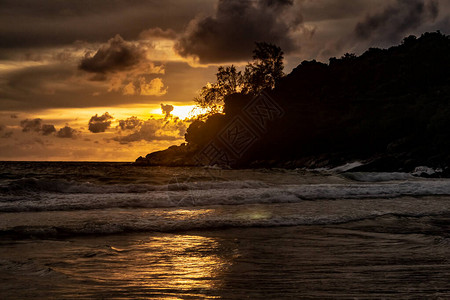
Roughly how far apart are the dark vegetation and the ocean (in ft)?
90.9

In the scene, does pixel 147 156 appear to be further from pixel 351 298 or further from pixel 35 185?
pixel 351 298

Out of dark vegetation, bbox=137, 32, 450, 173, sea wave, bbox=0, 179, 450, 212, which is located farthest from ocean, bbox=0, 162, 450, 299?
dark vegetation, bbox=137, 32, 450, 173

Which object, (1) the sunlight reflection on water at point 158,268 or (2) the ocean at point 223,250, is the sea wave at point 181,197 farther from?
(1) the sunlight reflection on water at point 158,268

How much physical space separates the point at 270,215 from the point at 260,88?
58346 millimetres

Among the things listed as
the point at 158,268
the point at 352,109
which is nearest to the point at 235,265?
the point at 158,268

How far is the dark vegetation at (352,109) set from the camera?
40.4m

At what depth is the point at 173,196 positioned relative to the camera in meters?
15.8

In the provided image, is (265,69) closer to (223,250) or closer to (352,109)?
(352,109)

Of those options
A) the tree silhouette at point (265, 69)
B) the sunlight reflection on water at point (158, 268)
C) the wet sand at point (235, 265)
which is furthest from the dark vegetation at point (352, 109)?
the sunlight reflection on water at point (158, 268)

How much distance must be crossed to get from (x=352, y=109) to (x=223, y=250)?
4995 cm

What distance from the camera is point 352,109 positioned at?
5328 cm

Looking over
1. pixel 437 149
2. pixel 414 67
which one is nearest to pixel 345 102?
pixel 414 67

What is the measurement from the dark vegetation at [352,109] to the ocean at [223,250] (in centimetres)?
2770

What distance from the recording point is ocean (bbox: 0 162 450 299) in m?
4.59
